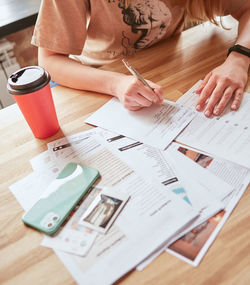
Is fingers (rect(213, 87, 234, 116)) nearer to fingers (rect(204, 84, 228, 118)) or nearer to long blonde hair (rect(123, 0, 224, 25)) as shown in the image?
fingers (rect(204, 84, 228, 118))

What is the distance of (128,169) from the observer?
65cm

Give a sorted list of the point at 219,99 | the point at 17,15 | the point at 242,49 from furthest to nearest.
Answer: the point at 17,15 < the point at 242,49 < the point at 219,99

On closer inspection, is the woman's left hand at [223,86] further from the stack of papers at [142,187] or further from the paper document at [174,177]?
the paper document at [174,177]

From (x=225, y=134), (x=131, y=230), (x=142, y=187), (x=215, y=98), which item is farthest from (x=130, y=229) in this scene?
(x=215, y=98)

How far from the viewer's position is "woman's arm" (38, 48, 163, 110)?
80cm

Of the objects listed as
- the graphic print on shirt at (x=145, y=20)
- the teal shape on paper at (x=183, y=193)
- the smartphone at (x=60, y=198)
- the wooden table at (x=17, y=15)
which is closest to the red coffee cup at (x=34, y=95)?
the smartphone at (x=60, y=198)

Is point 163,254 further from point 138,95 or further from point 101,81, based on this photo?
point 101,81

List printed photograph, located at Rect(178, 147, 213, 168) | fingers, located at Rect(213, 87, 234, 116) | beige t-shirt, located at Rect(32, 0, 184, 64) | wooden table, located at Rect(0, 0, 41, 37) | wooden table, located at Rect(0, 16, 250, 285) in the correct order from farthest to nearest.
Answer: wooden table, located at Rect(0, 0, 41, 37) → beige t-shirt, located at Rect(32, 0, 184, 64) → fingers, located at Rect(213, 87, 234, 116) → printed photograph, located at Rect(178, 147, 213, 168) → wooden table, located at Rect(0, 16, 250, 285)

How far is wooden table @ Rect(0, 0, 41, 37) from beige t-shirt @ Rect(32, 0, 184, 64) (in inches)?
18.1

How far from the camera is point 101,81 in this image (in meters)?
0.90

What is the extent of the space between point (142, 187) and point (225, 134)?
0.27 metres

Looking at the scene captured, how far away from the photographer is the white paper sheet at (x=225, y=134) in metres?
0.66

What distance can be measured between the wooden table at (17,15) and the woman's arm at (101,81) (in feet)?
1.78

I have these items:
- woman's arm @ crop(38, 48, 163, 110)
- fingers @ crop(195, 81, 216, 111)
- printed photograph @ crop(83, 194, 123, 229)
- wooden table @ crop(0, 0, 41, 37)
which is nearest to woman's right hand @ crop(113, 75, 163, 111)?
woman's arm @ crop(38, 48, 163, 110)
